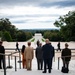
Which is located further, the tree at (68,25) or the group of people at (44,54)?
the tree at (68,25)

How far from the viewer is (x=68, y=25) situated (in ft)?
157

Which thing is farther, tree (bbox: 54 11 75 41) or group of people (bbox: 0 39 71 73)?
tree (bbox: 54 11 75 41)

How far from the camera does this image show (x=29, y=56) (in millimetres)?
10875

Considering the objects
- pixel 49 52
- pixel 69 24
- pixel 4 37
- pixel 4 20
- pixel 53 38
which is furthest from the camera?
pixel 4 20

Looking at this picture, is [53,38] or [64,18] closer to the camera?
[64,18]

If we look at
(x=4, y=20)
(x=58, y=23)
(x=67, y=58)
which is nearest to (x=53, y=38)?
(x=58, y=23)

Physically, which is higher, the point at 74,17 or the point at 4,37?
the point at 74,17

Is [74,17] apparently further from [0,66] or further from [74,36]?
[0,66]

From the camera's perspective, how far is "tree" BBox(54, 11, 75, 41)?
156ft

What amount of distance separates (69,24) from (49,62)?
127 ft

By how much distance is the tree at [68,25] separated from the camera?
47.5 metres

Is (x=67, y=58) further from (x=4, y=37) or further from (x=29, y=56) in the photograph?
(x=4, y=37)

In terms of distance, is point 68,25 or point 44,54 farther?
point 68,25

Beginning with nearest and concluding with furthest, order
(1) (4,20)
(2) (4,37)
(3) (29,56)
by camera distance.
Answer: (3) (29,56)
(2) (4,37)
(1) (4,20)
